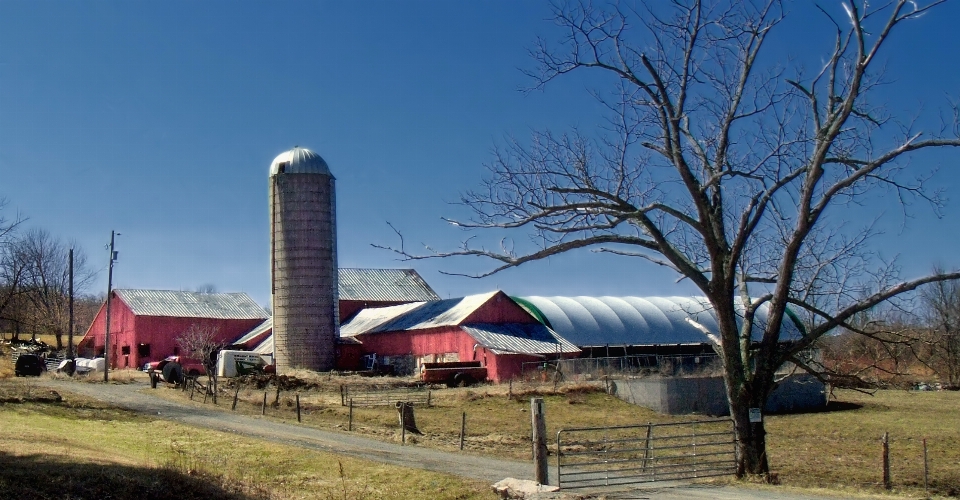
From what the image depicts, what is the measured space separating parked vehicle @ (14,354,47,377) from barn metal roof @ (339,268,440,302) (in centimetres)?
2227

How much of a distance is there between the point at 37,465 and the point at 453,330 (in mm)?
38554

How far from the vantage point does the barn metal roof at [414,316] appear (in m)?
54.3

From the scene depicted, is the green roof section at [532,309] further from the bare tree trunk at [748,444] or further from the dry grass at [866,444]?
the bare tree trunk at [748,444]

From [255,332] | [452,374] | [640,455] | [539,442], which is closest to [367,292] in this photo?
[255,332]

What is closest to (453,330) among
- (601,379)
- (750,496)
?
(601,379)

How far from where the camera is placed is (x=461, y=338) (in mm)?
51969

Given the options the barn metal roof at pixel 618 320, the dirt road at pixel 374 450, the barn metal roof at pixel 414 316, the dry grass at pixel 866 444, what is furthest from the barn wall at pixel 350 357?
the dry grass at pixel 866 444

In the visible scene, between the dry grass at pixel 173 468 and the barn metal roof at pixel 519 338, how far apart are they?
83.1 feet

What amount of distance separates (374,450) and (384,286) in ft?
161

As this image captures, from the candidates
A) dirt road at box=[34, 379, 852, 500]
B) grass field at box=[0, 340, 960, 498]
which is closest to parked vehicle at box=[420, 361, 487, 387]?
grass field at box=[0, 340, 960, 498]

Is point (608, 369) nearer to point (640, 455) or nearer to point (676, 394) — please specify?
point (676, 394)

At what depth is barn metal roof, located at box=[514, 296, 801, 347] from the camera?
5766cm

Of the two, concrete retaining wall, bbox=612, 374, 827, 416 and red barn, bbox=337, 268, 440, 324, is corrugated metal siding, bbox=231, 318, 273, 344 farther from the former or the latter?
concrete retaining wall, bbox=612, 374, 827, 416

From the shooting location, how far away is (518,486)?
15.9 meters
